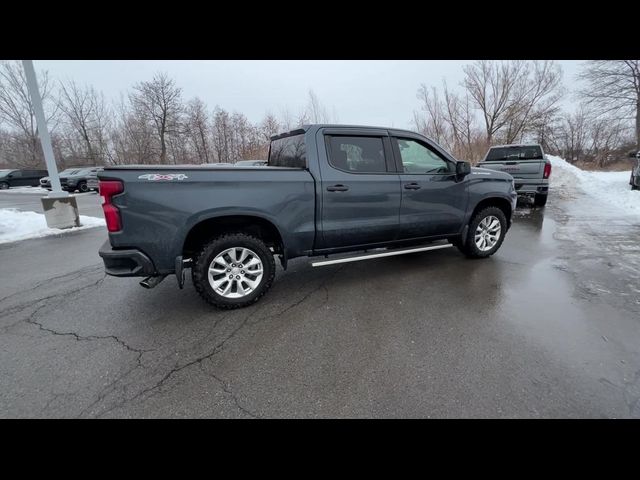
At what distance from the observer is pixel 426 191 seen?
14.2 ft

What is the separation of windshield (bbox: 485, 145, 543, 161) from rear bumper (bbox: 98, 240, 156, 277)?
470 inches

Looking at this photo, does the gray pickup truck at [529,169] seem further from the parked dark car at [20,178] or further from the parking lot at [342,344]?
the parked dark car at [20,178]

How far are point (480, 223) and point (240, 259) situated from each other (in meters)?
3.97

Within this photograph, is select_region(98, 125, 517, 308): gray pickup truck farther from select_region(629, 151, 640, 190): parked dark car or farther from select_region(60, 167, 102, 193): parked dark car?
select_region(60, 167, 102, 193): parked dark car

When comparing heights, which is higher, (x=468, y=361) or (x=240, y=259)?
(x=240, y=259)

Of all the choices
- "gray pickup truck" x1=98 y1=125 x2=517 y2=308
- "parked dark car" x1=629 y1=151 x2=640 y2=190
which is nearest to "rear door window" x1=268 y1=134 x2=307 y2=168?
"gray pickup truck" x1=98 y1=125 x2=517 y2=308

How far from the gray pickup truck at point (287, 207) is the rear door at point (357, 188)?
0.01 metres

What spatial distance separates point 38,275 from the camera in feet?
15.8

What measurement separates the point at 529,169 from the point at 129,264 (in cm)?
1137

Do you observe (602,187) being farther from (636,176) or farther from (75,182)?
(75,182)

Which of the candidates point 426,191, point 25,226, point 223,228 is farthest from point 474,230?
point 25,226
